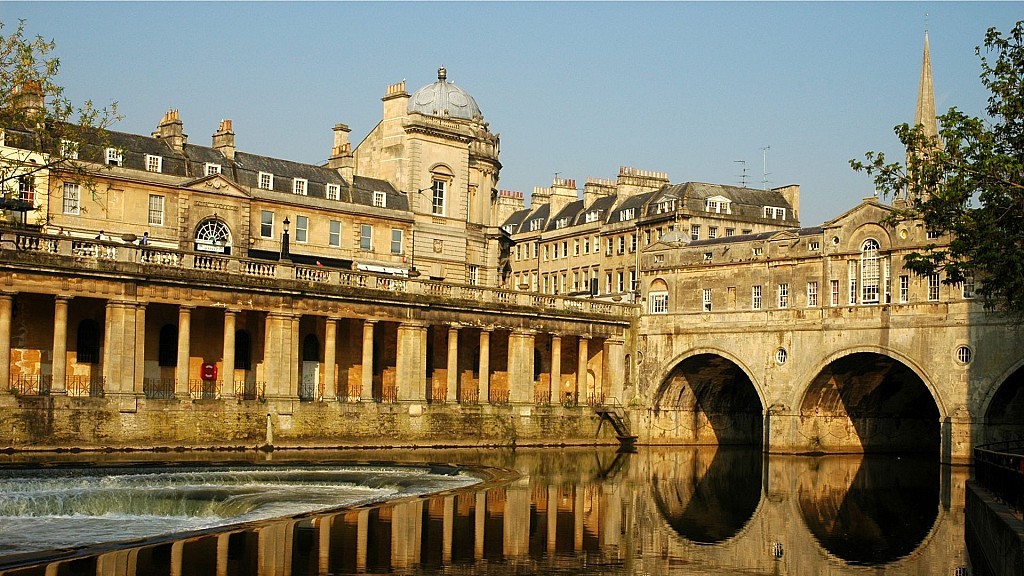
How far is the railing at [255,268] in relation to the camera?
1754 inches

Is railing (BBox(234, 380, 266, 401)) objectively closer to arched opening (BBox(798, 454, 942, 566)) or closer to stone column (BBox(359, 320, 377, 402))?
stone column (BBox(359, 320, 377, 402))

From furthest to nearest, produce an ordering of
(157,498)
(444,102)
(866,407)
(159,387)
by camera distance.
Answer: (444,102) → (866,407) → (159,387) → (157,498)

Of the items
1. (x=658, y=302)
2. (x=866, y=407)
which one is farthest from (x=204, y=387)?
(x=866, y=407)

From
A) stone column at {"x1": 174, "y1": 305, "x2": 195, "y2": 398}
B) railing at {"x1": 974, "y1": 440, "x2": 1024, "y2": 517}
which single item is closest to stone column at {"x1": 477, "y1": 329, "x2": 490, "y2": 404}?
stone column at {"x1": 174, "y1": 305, "x2": 195, "y2": 398}

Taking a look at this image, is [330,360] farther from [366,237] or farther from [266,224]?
[366,237]

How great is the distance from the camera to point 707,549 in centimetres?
2939

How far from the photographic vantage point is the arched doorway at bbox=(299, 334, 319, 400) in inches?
2269

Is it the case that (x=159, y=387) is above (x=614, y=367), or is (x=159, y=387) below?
below

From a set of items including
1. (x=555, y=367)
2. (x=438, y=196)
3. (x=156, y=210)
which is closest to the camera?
(x=156, y=210)

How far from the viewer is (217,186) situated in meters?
61.6

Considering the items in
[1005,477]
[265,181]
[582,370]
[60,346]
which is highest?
[265,181]

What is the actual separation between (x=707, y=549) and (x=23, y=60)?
23.0 metres

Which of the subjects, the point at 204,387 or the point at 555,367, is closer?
the point at 204,387

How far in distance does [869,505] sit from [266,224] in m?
35.5
